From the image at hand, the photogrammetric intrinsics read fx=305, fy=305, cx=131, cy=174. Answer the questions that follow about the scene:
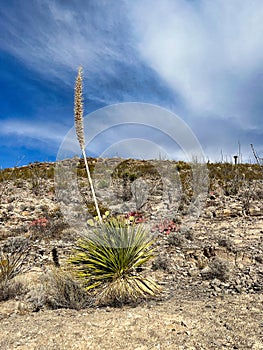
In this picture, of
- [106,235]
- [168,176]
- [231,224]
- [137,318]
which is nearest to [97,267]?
[106,235]

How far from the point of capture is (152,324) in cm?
378

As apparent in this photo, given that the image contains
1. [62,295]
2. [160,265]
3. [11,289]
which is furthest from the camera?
[160,265]

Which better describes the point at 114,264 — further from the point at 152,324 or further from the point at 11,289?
the point at 11,289

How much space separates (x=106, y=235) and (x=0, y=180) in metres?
14.2

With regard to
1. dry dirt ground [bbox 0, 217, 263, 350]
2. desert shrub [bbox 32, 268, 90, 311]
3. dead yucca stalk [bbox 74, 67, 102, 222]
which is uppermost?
dead yucca stalk [bbox 74, 67, 102, 222]

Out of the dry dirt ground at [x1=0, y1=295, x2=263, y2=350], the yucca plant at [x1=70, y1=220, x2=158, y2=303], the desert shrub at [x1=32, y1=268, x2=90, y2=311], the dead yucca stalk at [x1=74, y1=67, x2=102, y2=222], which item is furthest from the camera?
the dead yucca stalk at [x1=74, y1=67, x2=102, y2=222]

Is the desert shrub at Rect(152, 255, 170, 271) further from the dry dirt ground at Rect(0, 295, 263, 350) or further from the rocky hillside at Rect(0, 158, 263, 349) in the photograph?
the dry dirt ground at Rect(0, 295, 263, 350)

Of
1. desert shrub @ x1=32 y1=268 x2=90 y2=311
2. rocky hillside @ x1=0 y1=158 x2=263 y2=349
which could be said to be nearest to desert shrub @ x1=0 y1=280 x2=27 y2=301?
rocky hillside @ x1=0 y1=158 x2=263 y2=349

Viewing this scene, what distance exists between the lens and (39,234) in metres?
8.65

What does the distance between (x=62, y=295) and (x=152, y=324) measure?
156 cm

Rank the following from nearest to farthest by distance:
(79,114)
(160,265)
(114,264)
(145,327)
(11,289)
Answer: (145,327), (114,264), (11,289), (79,114), (160,265)

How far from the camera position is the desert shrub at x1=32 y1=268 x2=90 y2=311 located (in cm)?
460

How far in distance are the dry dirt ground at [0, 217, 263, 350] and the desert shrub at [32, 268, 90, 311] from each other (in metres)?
0.14

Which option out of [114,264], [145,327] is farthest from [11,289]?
[145,327]
